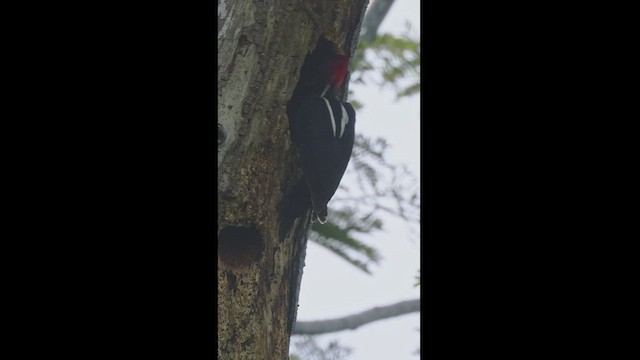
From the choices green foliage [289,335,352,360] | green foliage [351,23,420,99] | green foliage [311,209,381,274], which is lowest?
green foliage [289,335,352,360]

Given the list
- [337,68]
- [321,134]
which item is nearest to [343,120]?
[321,134]

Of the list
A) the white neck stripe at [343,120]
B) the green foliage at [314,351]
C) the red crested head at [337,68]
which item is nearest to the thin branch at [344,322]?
the green foliage at [314,351]

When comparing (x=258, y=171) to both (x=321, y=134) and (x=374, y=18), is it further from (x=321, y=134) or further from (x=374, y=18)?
(x=374, y=18)

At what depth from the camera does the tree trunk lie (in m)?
2.47

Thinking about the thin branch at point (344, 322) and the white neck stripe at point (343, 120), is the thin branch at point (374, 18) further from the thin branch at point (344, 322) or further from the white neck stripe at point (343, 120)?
the thin branch at point (344, 322)

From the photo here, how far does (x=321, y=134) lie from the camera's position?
2.80 m

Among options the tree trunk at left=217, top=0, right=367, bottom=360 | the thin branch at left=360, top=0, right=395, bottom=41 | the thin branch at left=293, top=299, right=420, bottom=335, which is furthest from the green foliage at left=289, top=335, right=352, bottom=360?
the thin branch at left=360, top=0, right=395, bottom=41

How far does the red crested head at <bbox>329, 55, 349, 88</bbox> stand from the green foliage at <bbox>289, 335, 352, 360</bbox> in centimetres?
101

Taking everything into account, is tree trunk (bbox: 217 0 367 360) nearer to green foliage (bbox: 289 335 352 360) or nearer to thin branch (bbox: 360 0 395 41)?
green foliage (bbox: 289 335 352 360)
